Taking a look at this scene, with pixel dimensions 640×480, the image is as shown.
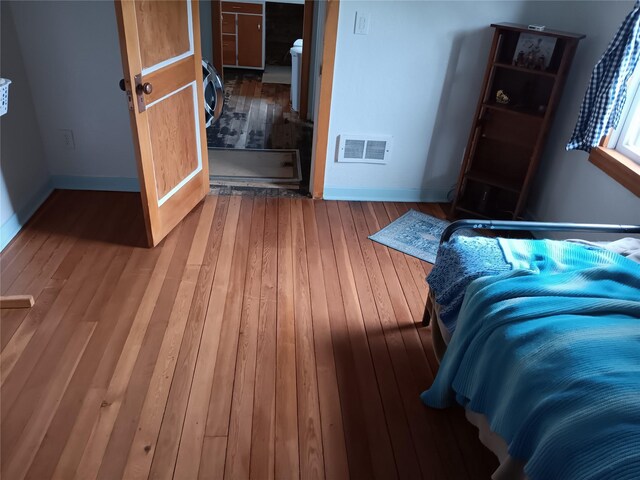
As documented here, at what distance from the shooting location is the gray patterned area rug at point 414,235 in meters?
2.78

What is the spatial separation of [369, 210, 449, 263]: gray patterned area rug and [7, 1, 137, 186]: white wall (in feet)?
5.64

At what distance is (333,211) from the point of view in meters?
3.14

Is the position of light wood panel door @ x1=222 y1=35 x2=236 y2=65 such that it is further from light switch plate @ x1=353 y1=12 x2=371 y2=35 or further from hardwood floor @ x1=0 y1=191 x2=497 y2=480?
hardwood floor @ x1=0 y1=191 x2=497 y2=480

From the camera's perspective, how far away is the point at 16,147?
2648mm

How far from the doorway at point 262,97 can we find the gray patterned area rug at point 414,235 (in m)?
0.72

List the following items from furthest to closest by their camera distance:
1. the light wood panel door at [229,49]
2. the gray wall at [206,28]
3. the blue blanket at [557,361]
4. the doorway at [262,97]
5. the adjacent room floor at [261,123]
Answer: the light wood panel door at [229,49] → the gray wall at [206,28] → the adjacent room floor at [261,123] → the doorway at [262,97] → the blue blanket at [557,361]

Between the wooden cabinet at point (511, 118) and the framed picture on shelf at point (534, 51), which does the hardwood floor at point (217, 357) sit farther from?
the framed picture on shelf at point (534, 51)

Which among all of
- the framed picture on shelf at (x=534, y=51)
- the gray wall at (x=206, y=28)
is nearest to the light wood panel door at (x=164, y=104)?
the framed picture on shelf at (x=534, y=51)

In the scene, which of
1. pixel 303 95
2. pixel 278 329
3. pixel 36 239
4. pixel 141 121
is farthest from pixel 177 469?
pixel 303 95

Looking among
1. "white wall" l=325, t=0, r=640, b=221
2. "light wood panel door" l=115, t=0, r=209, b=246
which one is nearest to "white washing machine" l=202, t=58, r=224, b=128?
"light wood panel door" l=115, t=0, r=209, b=246

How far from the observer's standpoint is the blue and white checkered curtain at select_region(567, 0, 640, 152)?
2.11m

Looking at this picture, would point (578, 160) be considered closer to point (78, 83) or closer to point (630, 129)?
point (630, 129)

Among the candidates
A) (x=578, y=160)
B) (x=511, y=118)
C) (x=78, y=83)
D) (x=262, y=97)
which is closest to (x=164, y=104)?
(x=78, y=83)

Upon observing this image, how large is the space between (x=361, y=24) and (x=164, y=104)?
48.0 inches
